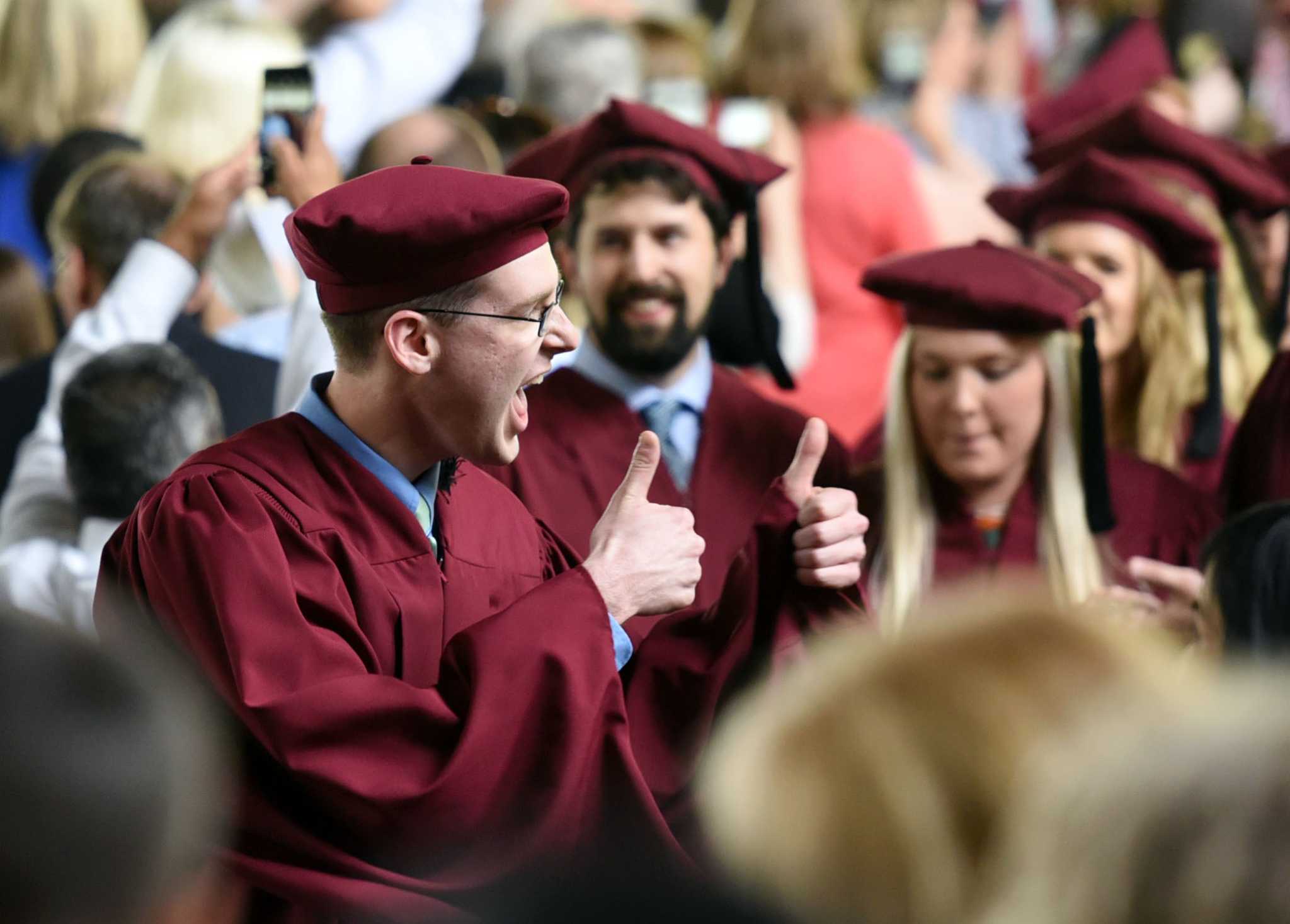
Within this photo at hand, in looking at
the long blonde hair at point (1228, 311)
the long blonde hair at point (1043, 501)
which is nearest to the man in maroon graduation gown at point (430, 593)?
the long blonde hair at point (1043, 501)

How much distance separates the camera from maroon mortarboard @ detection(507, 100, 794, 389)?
13.9 ft

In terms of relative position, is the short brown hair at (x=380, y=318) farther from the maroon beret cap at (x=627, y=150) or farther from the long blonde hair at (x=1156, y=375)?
the long blonde hair at (x=1156, y=375)

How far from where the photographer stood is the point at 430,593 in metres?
2.86

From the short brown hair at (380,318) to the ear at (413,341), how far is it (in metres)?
0.01

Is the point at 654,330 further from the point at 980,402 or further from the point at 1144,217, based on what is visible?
the point at 1144,217

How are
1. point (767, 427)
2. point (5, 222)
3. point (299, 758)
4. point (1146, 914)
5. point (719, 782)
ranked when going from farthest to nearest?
point (5, 222) < point (767, 427) < point (299, 758) < point (719, 782) < point (1146, 914)

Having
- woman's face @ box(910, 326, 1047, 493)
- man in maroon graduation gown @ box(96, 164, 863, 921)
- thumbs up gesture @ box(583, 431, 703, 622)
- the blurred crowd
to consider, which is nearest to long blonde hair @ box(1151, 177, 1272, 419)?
the blurred crowd

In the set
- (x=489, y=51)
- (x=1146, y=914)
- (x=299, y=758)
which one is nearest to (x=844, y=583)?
(x=299, y=758)

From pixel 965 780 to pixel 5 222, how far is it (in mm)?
5553

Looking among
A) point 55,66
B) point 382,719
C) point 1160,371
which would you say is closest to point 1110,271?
point 1160,371

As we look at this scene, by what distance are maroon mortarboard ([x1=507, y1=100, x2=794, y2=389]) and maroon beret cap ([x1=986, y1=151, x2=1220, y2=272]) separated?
1022mm

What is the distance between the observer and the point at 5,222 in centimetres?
627

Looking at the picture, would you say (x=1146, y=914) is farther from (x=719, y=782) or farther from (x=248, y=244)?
(x=248, y=244)

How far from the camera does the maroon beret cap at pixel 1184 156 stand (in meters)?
5.27
